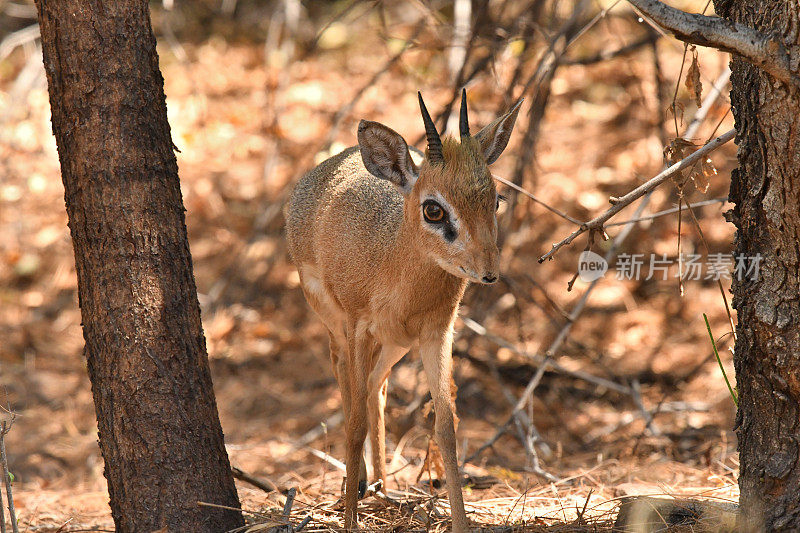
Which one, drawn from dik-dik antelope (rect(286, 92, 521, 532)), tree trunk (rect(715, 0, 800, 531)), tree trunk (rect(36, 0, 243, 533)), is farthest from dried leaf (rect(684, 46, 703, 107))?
tree trunk (rect(36, 0, 243, 533))

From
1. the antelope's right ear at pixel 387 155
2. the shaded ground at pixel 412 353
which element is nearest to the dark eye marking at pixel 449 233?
the antelope's right ear at pixel 387 155

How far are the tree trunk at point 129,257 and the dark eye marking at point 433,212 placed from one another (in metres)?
1.03

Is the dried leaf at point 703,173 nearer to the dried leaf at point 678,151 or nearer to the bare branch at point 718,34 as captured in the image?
the dried leaf at point 678,151

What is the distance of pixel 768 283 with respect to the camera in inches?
123

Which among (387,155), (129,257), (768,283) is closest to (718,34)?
(768,283)

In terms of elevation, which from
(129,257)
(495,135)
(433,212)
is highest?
(495,135)

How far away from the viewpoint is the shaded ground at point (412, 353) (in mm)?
5637

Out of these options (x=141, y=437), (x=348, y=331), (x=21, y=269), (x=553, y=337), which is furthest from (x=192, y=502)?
(x=21, y=269)

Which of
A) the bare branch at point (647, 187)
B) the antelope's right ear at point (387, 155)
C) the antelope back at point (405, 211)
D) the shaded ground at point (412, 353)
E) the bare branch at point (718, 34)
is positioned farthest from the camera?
the shaded ground at point (412, 353)

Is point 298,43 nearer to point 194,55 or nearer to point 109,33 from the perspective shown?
point 194,55

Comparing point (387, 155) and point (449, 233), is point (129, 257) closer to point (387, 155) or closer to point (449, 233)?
point (387, 155)

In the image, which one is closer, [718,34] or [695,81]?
[718,34]

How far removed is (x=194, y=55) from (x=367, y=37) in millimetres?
2237

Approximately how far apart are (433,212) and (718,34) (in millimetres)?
1338
